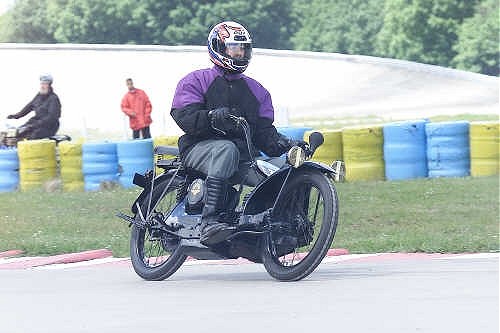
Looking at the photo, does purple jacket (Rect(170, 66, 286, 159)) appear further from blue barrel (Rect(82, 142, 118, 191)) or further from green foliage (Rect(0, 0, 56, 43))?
green foliage (Rect(0, 0, 56, 43))

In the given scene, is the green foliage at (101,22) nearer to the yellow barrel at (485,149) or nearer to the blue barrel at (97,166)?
the blue barrel at (97,166)

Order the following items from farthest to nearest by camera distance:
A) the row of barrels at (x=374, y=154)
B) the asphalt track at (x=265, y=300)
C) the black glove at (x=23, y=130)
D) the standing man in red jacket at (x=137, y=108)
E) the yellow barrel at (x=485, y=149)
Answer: the standing man in red jacket at (x=137, y=108)
the black glove at (x=23, y=130)
the row of barrels at (x=374, y=154)
the yellow barrel at (x=485, y=149)
the asphalt track at (x=265, y=300)

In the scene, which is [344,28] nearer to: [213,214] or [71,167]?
[71,167]

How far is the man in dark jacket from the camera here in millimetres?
19797

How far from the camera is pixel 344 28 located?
89.8m

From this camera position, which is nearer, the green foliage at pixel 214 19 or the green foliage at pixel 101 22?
the green foliage at pixel 214 19

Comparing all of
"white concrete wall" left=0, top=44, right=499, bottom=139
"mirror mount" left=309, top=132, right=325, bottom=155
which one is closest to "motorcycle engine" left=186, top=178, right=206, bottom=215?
"mirror mount" left=309, top=132, right=325, bottom=155

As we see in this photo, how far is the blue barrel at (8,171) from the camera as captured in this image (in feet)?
61.8

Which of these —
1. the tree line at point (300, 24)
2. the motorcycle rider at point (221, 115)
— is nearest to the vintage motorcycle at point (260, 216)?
the motorcycle rider at point (221, 115)

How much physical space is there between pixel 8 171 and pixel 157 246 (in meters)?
9.90

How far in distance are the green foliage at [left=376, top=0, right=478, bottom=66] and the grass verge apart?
60.5 m

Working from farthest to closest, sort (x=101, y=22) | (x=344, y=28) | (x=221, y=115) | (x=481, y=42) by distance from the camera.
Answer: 1. (x=344, y=28)
2. (x=101, y=22)
3. (x=481, y=42)
4. (x=221, y=115)

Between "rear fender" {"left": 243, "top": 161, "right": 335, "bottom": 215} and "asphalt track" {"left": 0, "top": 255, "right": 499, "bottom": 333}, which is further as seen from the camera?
"rear fender" {"left": 243, "top": 161, "right": 335, "bottom": 215}

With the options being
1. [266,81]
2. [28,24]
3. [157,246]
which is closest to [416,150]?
[157,246]
